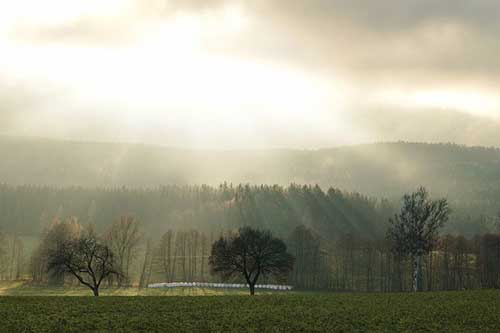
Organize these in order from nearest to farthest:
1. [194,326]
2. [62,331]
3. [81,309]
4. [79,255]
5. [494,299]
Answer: [62,331] → [194,326] → [81,309] → [494,299] → [79,255]

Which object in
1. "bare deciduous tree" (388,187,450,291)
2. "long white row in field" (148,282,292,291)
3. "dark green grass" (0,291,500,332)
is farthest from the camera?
"long white row in field" (148,282,292,291)

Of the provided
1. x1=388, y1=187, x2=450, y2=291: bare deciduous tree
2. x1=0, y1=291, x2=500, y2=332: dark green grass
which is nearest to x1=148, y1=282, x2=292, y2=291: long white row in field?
x1=388, y1=187, x2=450, y2=291: bare deciduous tree

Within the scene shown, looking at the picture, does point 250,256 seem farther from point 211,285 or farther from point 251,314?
point 211,285

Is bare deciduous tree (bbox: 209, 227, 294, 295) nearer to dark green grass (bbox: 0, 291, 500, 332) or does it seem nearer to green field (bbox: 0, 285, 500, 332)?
green field (bbox: 0, 285, 500, 332)

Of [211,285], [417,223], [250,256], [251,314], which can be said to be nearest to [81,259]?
[250,256]

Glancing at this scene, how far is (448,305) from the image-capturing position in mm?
75000

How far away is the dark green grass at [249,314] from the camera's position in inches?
2213

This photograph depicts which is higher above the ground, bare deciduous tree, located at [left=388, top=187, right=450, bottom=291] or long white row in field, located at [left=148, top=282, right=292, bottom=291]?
bare deciduous tree, located at [left=388, top=187, right=450, bottom=291]

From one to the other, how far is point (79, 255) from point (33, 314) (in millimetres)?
50774

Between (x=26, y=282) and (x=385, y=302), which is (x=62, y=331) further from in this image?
(x=26, y=282)

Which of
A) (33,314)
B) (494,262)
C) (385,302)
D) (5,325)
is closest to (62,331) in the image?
(5,325)

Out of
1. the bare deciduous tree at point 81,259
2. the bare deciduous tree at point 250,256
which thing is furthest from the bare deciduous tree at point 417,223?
the bare deciduous tree at point 81,259

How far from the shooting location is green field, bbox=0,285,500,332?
185 ft

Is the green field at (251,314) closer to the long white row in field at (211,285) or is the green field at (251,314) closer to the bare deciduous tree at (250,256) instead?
the bare deciduous tree at (250,256)
